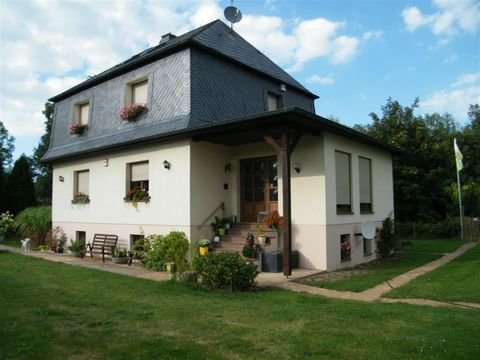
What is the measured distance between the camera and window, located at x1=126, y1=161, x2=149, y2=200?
12023 mm

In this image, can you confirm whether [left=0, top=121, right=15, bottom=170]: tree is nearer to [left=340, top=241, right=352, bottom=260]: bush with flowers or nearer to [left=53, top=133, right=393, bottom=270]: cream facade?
[left=53, top=133, right=393, bottom=270]: cream facade

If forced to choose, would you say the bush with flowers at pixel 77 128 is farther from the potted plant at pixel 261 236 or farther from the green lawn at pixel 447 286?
the green lawn at pixel 447 286

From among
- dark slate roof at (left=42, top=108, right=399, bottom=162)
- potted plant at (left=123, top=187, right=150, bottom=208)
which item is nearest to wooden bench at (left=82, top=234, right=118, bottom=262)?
potted plant at (left=123, top=187, right=150, bottom=208)

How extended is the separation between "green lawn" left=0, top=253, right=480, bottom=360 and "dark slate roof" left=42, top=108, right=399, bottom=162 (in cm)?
372

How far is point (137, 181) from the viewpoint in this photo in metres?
12.5

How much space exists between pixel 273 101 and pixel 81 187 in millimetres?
7980

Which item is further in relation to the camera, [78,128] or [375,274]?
[78,128]

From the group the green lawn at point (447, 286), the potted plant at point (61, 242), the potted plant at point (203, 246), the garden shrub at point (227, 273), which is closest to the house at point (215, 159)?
the potted plant at point (203, 246)

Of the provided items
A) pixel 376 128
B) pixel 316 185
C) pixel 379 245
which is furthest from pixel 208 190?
pixel 376 128

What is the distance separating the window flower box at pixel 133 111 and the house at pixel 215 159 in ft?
0.70

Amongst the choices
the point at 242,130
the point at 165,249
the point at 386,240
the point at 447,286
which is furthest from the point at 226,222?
the point at 447,286

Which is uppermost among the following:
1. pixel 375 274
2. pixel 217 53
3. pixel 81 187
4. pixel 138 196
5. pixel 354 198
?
pixel 217 53

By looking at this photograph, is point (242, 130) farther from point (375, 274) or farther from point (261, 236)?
point (375, 274)

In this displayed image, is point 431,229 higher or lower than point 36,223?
lower
